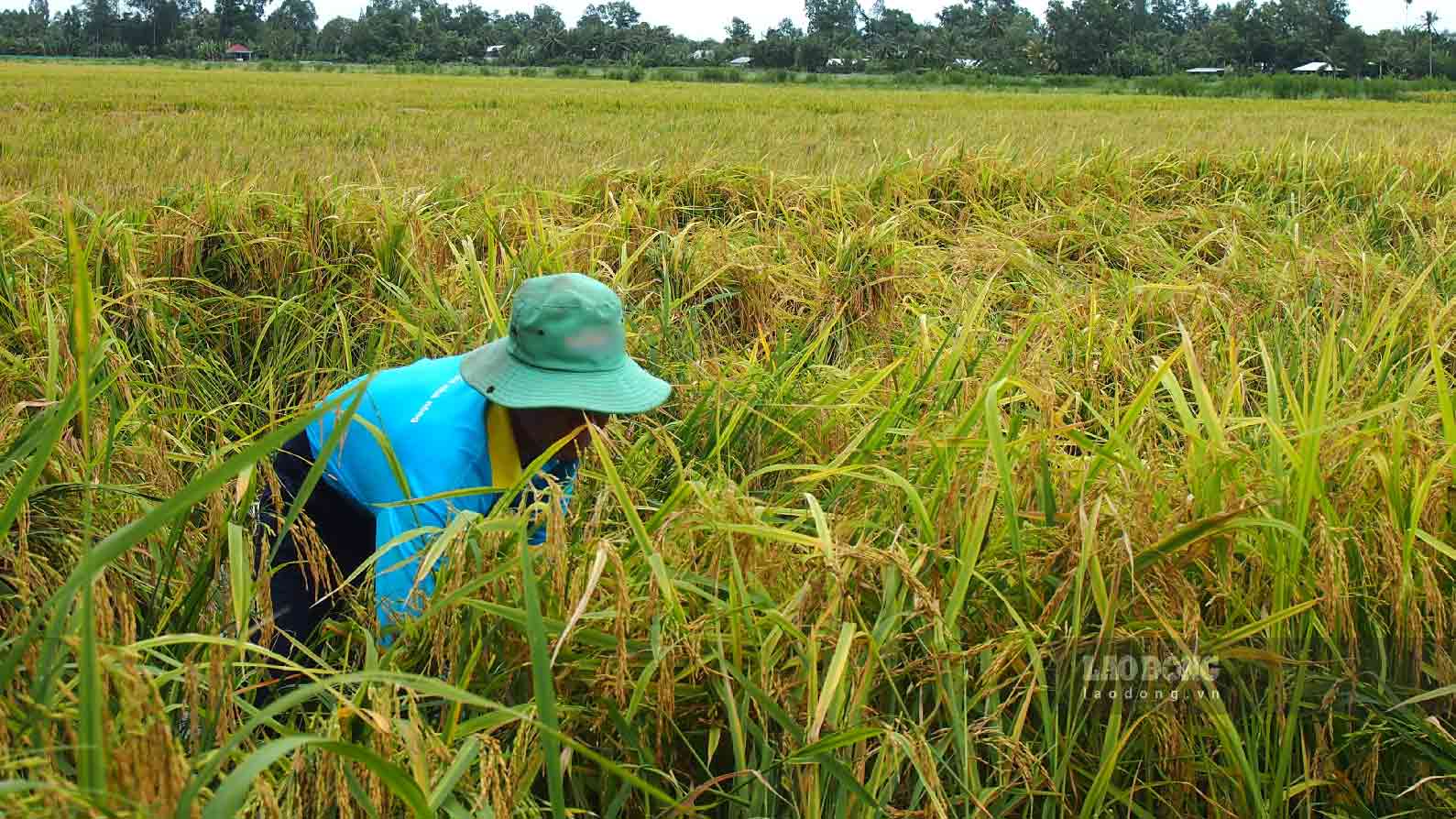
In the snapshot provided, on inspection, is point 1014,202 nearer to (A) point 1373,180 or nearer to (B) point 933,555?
(A) point 1373,180

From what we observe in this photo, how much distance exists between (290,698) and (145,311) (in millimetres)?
2682

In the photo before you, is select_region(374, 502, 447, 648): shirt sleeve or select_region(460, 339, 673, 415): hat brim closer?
select_region(374, 502, 447, 648): shirt sleeve

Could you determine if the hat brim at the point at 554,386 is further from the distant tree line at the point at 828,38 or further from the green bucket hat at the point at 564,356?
the distant tree line at the point at 828,38

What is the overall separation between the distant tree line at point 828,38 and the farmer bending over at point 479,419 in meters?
36.7

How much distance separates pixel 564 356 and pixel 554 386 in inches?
2.3

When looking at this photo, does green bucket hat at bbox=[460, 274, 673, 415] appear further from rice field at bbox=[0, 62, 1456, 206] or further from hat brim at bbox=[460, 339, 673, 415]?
rice field at bbox=[0, 62, 1456, 206]

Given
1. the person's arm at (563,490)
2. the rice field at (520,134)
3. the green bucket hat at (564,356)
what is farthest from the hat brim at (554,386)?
the rice field at (520,134)

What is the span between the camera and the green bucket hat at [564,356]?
1.81 metres

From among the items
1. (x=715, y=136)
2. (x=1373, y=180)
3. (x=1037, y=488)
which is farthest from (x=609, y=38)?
(x=1037, y=488)

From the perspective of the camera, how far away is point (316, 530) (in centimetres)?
201

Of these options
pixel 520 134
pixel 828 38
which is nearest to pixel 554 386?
pixel 520 134

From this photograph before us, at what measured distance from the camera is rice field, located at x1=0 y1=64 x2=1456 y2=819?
127 centimetres
